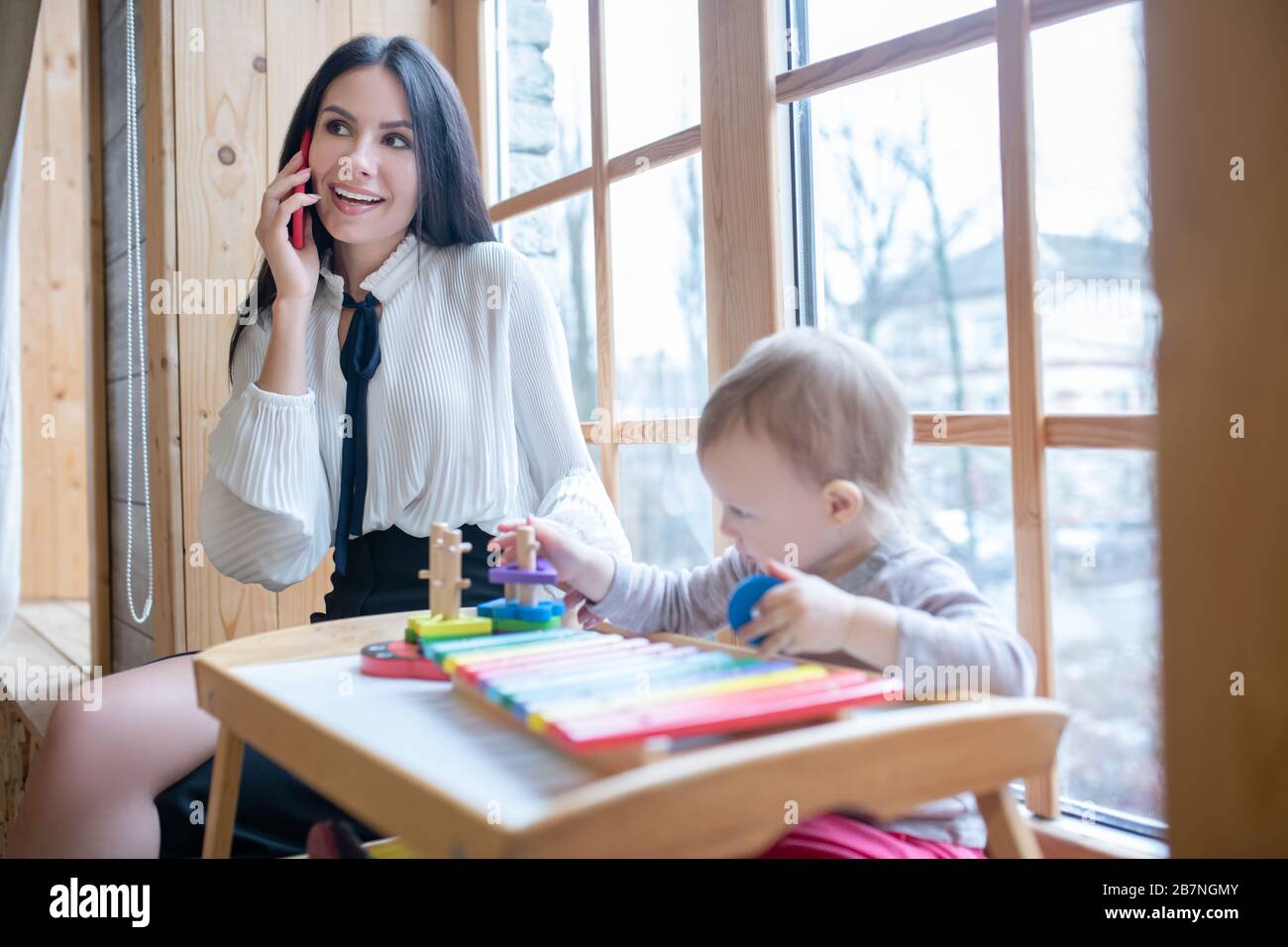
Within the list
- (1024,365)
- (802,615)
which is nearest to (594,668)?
(802,615)

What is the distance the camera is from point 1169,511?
0.54m

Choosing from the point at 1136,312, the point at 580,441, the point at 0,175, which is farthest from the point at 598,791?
the point at 0,175

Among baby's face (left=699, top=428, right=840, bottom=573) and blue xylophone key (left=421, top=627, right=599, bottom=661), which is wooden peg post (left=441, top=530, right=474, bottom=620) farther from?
baby's face (left=699, top=428, right=840, bottom=573)

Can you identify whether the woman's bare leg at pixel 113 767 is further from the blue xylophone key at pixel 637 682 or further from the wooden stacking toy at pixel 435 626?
the blue xylophone key at pixel 637 682

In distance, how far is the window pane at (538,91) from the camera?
1367 millimetres

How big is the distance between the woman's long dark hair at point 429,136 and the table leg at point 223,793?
0.56 meters

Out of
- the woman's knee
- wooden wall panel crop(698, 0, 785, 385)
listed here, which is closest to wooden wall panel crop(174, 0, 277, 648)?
the woman's knee

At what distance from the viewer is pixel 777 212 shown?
104 cm

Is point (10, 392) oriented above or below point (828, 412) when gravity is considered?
above

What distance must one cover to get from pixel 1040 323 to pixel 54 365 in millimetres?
2343

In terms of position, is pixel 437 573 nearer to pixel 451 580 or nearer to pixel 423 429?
pixel 451 580

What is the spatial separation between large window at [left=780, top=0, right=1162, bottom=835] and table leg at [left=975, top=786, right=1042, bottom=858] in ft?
0.75

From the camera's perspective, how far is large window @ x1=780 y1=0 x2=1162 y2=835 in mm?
758

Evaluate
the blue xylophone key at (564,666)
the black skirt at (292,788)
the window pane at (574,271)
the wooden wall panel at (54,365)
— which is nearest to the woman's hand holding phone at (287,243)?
the black skirt at (292,788)
